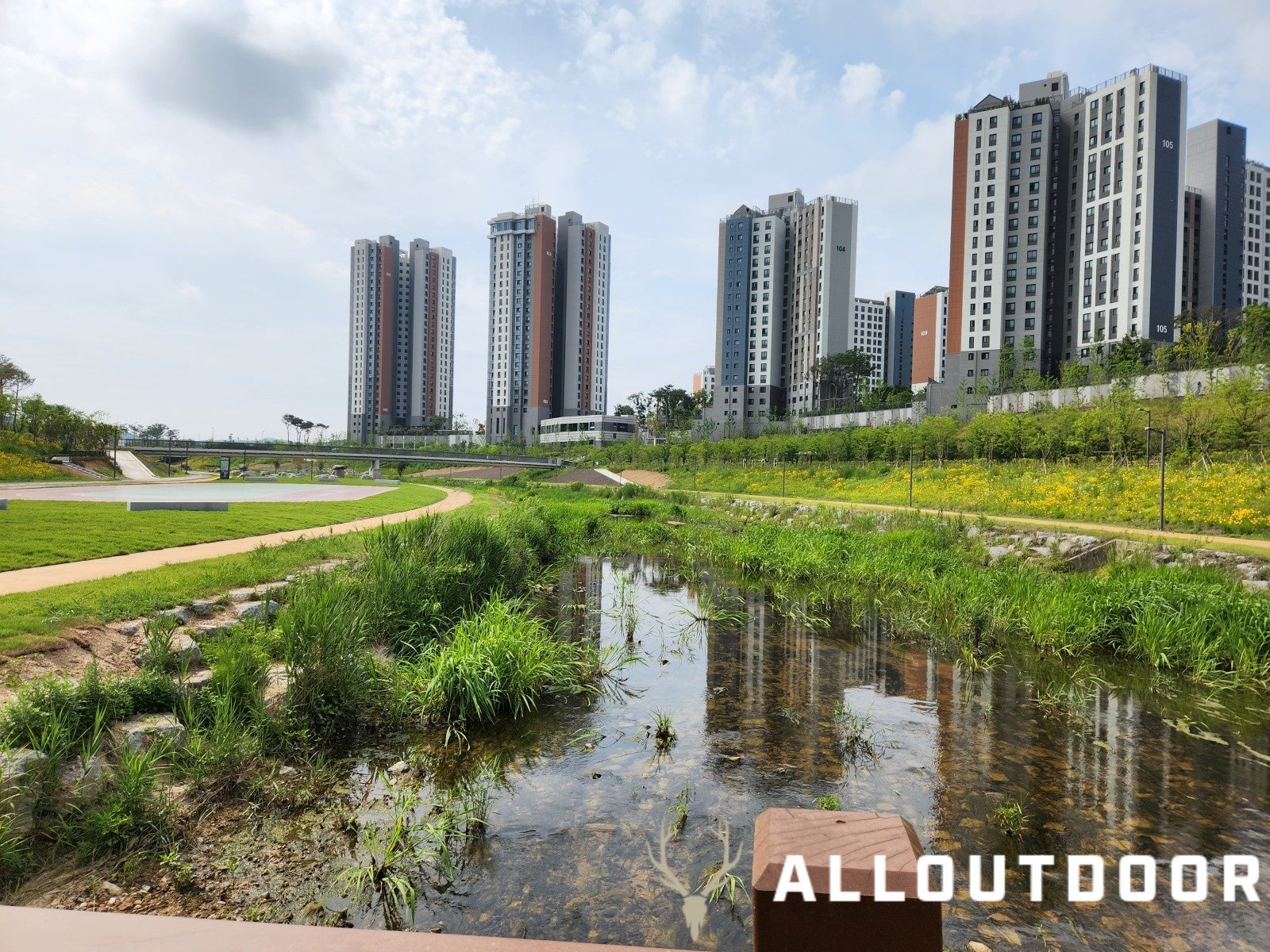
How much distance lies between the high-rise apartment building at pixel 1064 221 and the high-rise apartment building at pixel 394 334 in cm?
9588

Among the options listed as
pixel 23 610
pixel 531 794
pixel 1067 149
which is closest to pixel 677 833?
pixel 531 794

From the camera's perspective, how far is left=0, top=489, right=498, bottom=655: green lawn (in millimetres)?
6152

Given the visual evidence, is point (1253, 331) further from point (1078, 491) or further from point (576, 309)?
point (576, 309)

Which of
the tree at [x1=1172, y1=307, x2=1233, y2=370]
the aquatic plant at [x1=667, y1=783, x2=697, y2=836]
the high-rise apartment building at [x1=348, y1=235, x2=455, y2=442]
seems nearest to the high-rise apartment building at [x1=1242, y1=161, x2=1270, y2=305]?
the tree at [x1=1172, y1=307, x2=1233, y2=370]

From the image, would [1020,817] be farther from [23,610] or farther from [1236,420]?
[1236,420]

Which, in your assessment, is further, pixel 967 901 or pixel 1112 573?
pixel 1112 573

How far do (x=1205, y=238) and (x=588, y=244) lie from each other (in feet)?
291

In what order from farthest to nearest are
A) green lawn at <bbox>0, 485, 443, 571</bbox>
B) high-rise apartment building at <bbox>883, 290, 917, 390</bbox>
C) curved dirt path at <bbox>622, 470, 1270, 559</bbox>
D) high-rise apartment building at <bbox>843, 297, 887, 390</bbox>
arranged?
high-rise apartment building at <bbox>883, 290, 917, 390</bbox>, high-rise apartment building at <bbox>843, 297, 887, 390</bbox>, curved dirt path at <bbox>622, 470, 1270, 559</bbox>, green lawn at <bbox>0, 485, 443, 571</bbox>

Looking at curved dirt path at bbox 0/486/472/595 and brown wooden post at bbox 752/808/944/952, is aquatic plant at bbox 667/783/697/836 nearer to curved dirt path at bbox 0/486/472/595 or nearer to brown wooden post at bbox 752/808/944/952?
brown wooden post at bbox 752/808/944/952

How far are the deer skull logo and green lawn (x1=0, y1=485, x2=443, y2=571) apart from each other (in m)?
9.36

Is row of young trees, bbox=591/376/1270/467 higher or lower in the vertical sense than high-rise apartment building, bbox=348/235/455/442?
lower

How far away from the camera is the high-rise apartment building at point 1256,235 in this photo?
85062mm

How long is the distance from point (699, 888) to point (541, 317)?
12486 cm

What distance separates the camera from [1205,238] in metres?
84.3
